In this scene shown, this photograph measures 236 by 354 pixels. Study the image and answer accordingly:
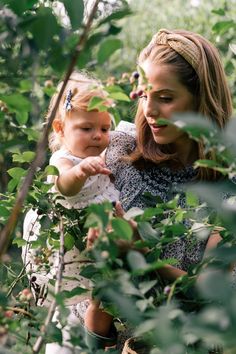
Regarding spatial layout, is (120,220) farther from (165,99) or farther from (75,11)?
(165,99)

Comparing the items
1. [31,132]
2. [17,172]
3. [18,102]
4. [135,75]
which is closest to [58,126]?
[17,172]

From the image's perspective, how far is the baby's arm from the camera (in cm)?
189

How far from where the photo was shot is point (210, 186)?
877 mm

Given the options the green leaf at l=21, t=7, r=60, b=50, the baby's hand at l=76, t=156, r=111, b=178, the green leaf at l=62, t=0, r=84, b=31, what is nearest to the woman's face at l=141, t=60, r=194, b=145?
the baby's hand at l=76, t=156, r=111, b=178

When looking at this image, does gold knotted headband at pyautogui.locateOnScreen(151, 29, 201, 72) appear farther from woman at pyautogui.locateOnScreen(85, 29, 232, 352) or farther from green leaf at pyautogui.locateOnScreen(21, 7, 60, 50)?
green leaf at pyautogui.locateOnScreen(21, 7, 60, 50)

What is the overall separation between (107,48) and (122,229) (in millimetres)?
265

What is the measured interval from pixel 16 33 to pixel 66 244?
0.86 m

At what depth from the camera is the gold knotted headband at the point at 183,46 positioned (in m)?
2.22

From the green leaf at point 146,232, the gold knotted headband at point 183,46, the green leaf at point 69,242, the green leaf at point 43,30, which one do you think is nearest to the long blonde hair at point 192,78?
the gold knotted headband at point 183,46

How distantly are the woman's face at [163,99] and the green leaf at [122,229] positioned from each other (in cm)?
95

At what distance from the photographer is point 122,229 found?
112 cm

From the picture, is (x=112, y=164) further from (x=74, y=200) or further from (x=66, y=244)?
(x=66, y=244)

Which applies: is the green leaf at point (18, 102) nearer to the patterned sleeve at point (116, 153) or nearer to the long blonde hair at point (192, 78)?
the long blonde hair at point (192, 78)

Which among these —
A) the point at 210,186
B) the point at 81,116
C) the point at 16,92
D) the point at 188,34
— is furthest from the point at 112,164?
the point at 210,186
